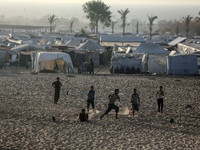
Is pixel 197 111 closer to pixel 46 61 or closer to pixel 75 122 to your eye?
pixel 75 122

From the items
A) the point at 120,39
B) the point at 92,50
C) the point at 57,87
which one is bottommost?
the point at 57,87

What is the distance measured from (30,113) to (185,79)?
43.2 feet

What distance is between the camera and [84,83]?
71.3 ft

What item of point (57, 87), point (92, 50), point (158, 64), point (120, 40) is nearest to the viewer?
point (57, 87)

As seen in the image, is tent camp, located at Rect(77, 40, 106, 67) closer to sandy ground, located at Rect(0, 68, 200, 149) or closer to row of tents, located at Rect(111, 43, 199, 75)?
row of tents, located at Rect(111, 43, 199, 75)

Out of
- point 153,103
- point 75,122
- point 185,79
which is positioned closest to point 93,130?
point 75,122

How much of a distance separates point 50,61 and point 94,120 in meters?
16.0

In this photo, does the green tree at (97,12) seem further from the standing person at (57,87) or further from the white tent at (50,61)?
Result: the standing person at (57,87)

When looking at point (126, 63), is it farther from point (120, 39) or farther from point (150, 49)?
point (120, 39)

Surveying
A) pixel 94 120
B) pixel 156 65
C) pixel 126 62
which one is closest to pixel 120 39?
pixel 126 62

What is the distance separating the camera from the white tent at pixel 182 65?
2695 centimetres

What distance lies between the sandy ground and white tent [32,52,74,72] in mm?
6780

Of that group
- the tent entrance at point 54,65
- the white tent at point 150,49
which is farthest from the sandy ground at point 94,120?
the white tent at point 150,49

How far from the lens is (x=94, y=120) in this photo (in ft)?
43.8
